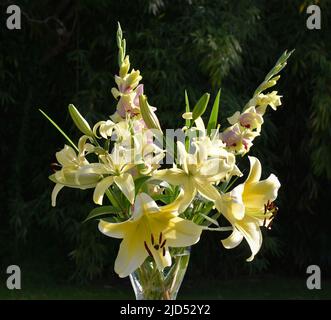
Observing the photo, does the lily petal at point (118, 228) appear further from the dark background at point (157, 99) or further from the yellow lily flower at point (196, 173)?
the dark background at point (157, 99)

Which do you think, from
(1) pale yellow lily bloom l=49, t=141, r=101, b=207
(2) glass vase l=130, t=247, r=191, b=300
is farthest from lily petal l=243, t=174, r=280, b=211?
(1) pale yellow lily bloom l=49, t=141, r=101, b=207

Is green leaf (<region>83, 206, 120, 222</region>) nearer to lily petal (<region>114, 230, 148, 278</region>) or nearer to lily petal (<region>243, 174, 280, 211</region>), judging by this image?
lily petal (<region>114, 230, 148, 278</region>)

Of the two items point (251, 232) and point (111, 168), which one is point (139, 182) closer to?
point (111, 168)

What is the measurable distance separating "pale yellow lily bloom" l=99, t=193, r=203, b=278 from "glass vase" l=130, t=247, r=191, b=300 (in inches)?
3.0

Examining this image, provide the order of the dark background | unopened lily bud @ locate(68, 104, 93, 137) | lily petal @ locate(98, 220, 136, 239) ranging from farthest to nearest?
1. the dark background
2. unopened lily bud @ locate(68, 104, 93, 137)
3. lily petal @ locate(98, 220, 136, 239)

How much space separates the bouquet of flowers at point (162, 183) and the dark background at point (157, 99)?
303cm

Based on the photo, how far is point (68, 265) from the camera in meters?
4.87

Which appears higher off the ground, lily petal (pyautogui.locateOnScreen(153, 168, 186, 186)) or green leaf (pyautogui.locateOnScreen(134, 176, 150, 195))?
lily petal (pyautogui.locateOnScreen(153, 168, 186, 186))

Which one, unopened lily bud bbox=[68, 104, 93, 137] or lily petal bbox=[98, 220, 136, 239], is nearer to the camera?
lily petal bbox=[98, 220, 136, 239]

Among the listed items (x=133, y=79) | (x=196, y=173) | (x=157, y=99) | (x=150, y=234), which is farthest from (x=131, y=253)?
(x=157, y=99)

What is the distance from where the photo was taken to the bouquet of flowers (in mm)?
1035

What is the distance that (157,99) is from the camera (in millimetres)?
4359

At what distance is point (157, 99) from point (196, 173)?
334cm
